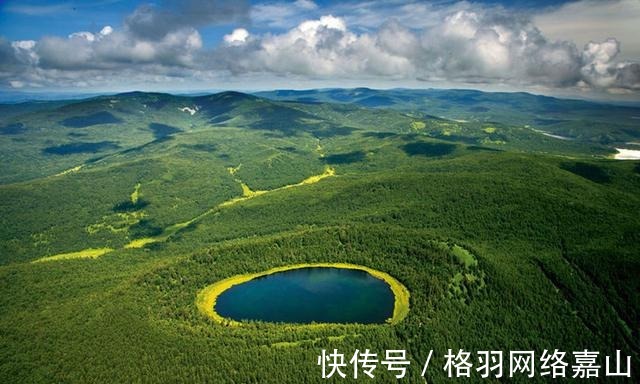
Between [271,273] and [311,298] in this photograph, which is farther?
[271,273]

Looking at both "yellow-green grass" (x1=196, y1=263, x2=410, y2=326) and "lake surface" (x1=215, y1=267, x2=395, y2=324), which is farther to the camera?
"lake surface" (x1=215, y1=267, x2=395, y2=324)

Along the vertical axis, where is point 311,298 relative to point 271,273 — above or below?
below

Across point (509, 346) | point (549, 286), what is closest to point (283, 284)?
point (509, 346)

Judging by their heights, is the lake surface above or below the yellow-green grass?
below

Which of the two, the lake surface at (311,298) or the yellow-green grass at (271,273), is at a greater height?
the yellow-green grass at (271,273)
